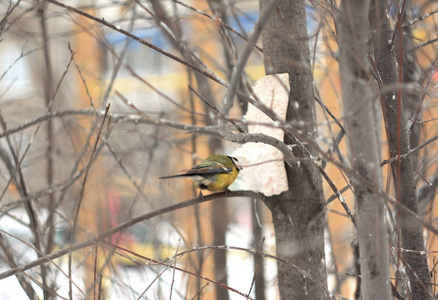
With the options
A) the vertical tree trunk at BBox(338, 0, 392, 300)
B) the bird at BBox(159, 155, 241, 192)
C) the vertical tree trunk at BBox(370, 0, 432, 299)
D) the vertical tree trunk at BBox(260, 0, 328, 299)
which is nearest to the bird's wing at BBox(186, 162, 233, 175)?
the bird at BBox(159, 155, 241, 192)

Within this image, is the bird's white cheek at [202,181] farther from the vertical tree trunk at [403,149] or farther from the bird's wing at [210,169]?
the vertical tree trunk at [403,149]

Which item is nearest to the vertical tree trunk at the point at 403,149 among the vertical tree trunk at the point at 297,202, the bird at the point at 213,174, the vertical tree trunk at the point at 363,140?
the vertical tree trunk at the point at 297,202

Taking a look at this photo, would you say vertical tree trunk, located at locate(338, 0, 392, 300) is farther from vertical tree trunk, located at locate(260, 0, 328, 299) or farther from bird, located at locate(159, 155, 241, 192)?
bird, located at locate(159, 155, 241, 192)

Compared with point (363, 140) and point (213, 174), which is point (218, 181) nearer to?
point (213, 174)

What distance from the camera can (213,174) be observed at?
2908 millimetres

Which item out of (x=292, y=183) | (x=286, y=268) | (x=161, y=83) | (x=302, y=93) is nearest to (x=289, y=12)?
(x=302, y=93)

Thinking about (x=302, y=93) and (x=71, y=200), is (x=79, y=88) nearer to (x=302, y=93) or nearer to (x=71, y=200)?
(x=71, y=200)

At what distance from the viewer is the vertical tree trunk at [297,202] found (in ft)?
6.38

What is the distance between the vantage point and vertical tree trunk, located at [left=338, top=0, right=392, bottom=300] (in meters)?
1.04

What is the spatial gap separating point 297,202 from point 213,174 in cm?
96

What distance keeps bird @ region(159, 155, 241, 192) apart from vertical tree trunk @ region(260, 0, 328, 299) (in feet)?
2.64

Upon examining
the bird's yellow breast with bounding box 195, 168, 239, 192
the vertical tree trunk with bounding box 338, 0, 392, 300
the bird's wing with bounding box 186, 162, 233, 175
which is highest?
the bird's wing with bounding box 186, 162, 233, 175

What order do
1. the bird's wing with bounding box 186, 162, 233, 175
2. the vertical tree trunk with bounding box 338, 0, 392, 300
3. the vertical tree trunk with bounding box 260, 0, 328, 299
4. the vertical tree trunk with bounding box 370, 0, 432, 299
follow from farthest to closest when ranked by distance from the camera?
the bird's wing with bounding box 186, 162, 233, 175, the vertical tree trunk with bounding box 260, 0, 328, 299, the vertical tree trunk with bounding box 370, 0, 432, 299, the vertical tree trunk with bounding box 338, 0, 392, 300

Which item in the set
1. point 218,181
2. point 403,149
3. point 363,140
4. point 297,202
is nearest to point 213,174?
point 218,181
